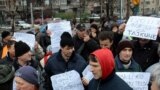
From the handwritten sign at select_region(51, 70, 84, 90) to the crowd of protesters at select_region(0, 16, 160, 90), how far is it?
100 mm

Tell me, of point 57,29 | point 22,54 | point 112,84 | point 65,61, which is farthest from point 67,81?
point 57,29

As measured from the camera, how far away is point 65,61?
5.44m

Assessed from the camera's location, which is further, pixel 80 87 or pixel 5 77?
pixel 80 87

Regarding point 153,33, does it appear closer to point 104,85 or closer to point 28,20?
point 104,85

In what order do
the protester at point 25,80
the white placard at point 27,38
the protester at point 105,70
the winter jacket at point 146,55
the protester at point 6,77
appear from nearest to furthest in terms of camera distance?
the protester at point 6,77
the protester at point 25,80
the protester at point 105,70
the winter jacket at point 146,55
the white placard at point 27,38

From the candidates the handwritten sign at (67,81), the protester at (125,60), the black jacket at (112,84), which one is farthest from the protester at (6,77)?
the protester at (125,60)

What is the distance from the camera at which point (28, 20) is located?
62000mm

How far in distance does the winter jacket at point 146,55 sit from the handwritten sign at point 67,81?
142cm

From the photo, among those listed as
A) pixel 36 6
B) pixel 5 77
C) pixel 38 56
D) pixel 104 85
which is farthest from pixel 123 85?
pixel 36 6

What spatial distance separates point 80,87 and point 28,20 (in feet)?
189

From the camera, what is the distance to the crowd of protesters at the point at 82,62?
366 cm

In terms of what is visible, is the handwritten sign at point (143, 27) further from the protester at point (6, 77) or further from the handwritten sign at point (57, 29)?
the protester at point (6, 77)

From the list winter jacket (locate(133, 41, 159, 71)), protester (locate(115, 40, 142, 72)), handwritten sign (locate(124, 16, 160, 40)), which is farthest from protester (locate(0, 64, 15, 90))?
handwritten sign (locate(124, 16, 160, 40))

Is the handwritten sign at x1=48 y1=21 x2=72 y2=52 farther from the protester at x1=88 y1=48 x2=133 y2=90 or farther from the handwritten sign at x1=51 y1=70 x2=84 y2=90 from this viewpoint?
the protester at x1=88 y1=48 x2=133 y2=90
